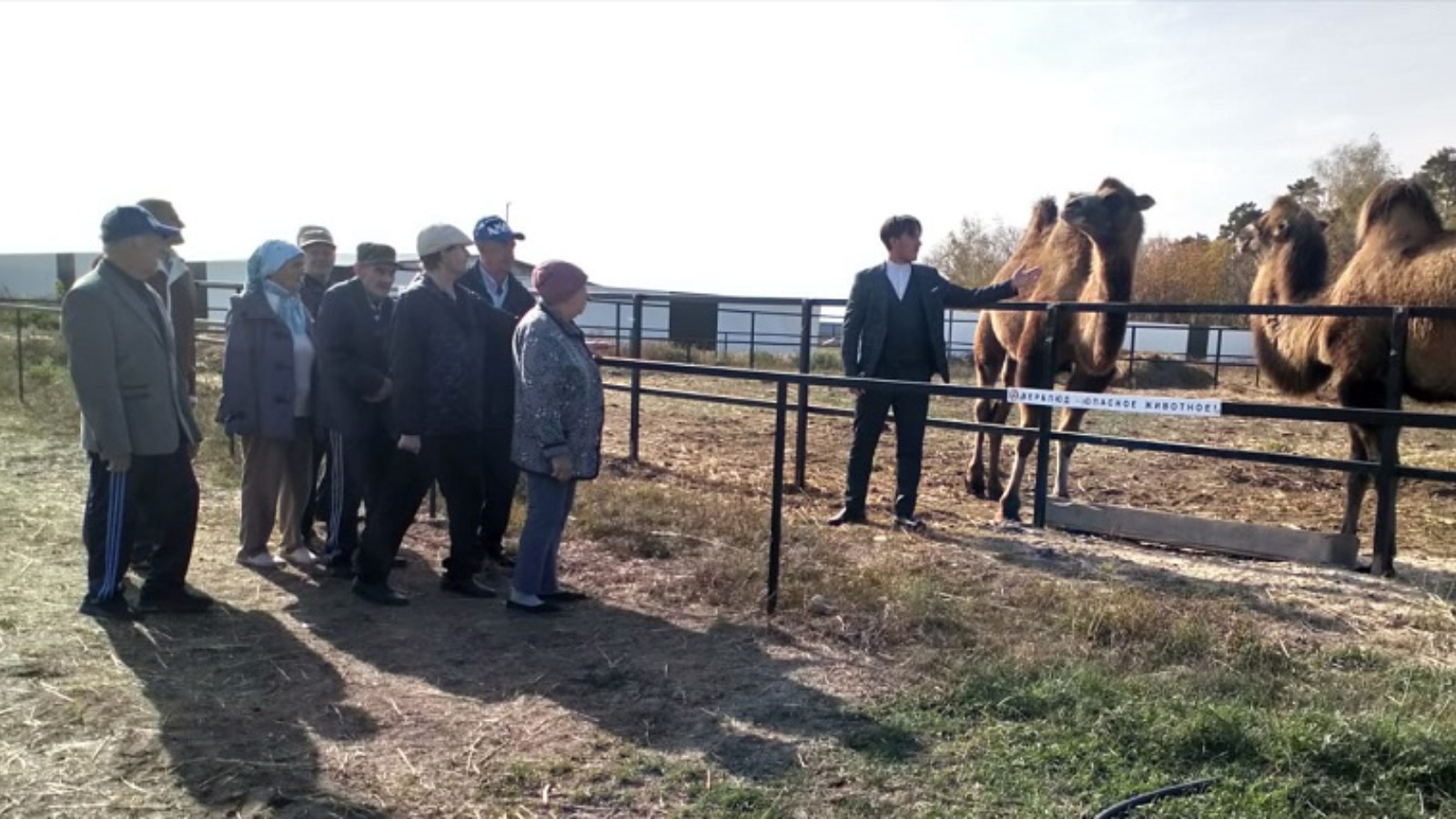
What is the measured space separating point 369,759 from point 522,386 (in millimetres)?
1798

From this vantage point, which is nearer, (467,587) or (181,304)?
(467,587)

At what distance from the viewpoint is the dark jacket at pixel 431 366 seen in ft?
16.3

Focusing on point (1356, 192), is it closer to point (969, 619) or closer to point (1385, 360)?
point (1385, 360)

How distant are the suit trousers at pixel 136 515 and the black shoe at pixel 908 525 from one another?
3814mm

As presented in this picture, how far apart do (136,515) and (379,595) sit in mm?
1133

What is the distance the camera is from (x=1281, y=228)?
26.6 ft

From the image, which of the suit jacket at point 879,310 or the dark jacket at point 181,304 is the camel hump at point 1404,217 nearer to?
the suit jacket at point 879,310

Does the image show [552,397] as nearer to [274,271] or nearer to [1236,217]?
[274,271]

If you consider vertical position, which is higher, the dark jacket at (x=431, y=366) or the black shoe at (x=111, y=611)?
the dark jacket at (x=431, y=366)

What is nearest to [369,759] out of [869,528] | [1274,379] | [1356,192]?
[869,528]

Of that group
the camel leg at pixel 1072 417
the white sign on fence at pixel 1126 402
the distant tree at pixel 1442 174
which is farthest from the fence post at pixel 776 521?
the distant tree at pixel 1442 174

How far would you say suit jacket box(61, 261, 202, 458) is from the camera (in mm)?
4539

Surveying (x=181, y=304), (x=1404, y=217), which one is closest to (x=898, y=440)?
(x=1404, y=217)

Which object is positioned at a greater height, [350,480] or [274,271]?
[274,271]
